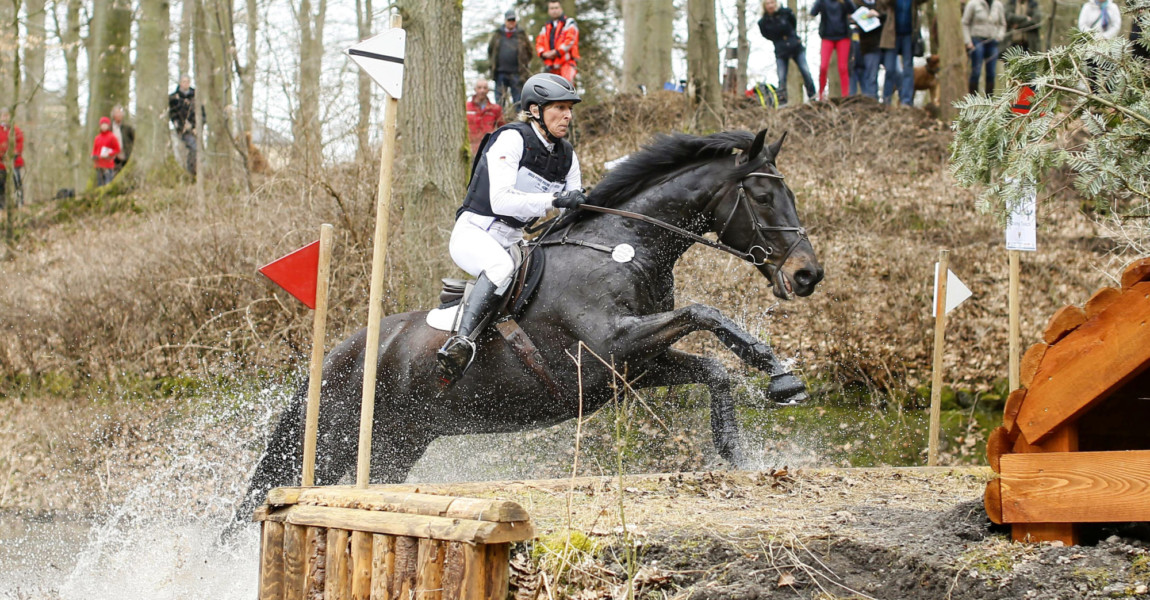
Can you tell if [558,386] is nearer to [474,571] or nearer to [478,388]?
[478,388]

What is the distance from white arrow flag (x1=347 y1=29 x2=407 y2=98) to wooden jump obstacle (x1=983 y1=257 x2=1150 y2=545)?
9.84 ft

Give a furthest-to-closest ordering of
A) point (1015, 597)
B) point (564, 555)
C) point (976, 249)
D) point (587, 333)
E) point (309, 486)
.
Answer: point (976, 249) → point (587, 333) → point (309, 486) → point (564, 555) → point (1015, 597)

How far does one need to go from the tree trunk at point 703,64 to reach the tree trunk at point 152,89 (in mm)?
9628

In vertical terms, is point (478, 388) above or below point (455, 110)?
below

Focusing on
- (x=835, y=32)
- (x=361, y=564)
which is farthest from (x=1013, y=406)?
(x=835, y=32)

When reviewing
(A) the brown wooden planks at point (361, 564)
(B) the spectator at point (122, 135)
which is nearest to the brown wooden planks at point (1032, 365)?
(A) the brown wooden planks at point (361, 564)

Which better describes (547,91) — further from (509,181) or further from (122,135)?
(122,135)

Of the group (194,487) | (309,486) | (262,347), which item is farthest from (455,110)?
(309,486)

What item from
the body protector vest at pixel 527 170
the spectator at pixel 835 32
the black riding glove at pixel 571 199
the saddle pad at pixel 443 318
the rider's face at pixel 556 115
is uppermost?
the spectator at pixel 835 32

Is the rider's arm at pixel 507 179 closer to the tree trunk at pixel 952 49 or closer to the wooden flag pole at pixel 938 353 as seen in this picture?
the wooden flag pole at pixel 938 353

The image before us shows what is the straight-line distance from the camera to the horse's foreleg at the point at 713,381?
6098 millimetres

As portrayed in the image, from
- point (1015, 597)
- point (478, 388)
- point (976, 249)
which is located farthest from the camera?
point (976, 249)

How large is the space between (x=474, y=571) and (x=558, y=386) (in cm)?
265

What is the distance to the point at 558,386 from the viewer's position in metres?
6.32
